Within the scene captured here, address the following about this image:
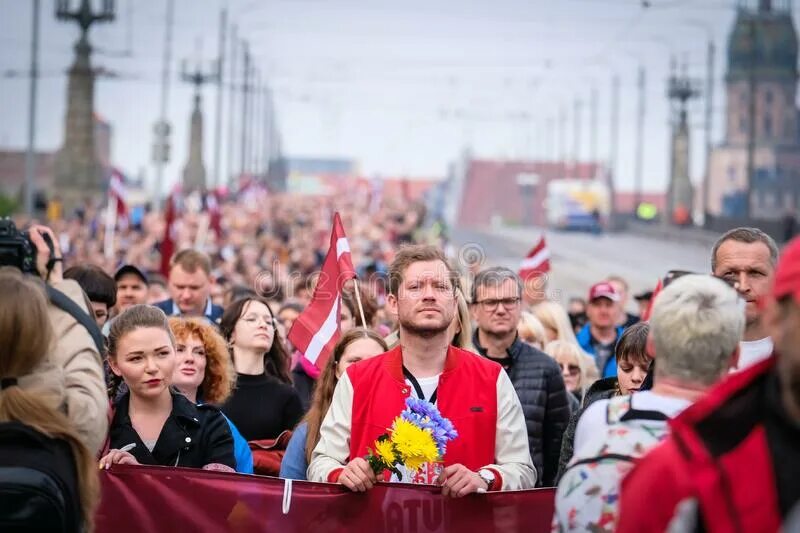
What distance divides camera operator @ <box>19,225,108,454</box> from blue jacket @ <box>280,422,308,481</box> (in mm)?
2096

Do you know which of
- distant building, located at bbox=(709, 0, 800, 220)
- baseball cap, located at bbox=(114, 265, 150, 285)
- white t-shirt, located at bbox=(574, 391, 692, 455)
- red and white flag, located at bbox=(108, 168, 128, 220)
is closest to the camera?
white t-shirt, located at bbox=(574, 391, 692, 455)

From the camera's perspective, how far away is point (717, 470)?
160 inches

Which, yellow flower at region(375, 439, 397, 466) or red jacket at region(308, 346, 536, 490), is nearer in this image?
yellow flower at region(375, 439, 397, 466)

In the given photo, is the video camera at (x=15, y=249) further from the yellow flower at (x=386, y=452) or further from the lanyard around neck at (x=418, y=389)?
the lanyard around neck at (x=418, y=389)

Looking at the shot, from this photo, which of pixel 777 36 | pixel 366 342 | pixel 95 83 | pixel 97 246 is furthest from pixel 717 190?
pixel 366 342

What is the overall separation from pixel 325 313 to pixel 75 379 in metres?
4.78

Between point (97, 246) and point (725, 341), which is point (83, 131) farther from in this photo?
point (725, 341)

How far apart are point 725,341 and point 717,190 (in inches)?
6917

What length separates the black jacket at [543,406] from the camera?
875cm

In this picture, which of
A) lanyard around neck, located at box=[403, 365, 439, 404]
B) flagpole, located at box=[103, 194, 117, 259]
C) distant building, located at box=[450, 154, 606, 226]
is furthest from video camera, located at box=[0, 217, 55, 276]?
distant building, located at box=[450, 154, 606, 226]

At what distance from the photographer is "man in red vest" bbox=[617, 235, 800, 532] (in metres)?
4.00

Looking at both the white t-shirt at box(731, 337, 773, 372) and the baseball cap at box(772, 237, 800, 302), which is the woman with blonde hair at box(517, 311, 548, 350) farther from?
the baseball cap at box(772, 237, 800, 302)

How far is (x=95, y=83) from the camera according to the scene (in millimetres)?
55250

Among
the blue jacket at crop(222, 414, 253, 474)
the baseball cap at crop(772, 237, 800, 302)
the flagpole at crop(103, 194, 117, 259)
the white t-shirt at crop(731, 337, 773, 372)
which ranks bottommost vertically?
the flagpole at crop(103, 194, 117, 259)
